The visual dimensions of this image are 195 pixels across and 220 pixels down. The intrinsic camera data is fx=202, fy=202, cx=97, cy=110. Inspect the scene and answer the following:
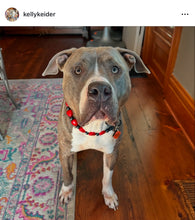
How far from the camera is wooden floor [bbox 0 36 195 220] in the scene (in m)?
1.31

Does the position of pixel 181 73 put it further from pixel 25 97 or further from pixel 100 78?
pixel 25 97

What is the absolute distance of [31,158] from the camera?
1623mm

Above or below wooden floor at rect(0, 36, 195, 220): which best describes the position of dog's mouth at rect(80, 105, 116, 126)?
above

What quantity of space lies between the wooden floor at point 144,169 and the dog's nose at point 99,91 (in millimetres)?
836

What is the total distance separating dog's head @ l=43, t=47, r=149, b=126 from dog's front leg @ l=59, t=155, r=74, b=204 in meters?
0.38

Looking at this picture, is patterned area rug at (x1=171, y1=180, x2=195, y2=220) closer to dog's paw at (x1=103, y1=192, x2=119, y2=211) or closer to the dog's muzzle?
dog's paw at (x1=103, y1=192, x2=119, y2=211)

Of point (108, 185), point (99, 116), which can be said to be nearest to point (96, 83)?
point (99, 116)

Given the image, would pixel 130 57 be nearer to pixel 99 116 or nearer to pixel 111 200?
pixel 99 116

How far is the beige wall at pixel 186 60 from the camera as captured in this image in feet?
6.01

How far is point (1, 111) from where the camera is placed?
6.63 ft

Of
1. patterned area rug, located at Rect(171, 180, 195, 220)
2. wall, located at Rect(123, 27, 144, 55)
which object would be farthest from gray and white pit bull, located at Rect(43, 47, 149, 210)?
wall, located at Rect(123, 27, 144, 55)
